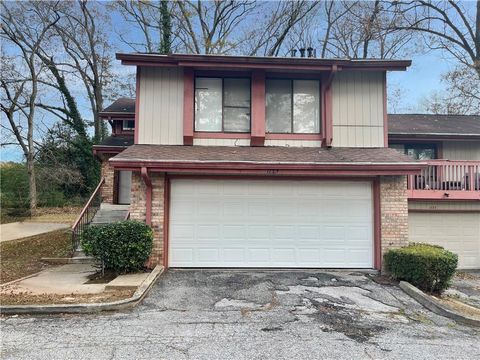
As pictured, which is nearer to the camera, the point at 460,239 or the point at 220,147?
the point at 220,147

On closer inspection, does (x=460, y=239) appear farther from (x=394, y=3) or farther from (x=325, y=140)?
(x=394, y=3)

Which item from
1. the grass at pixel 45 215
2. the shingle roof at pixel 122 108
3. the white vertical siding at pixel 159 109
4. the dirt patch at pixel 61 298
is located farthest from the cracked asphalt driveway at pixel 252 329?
the grass at pixel 45 215

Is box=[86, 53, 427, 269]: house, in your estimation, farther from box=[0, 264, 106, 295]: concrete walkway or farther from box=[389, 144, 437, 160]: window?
box=[389, 144, 437, 160]: window

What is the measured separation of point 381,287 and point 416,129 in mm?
9603

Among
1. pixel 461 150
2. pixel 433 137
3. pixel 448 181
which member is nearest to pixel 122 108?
pixel 433 137

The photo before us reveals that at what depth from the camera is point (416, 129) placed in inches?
590

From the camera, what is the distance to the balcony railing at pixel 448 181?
12156 millimetres

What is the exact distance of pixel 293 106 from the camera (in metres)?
10.2

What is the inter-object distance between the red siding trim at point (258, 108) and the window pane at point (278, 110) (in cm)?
32

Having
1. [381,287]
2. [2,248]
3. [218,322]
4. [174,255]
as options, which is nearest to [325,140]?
[381,287]

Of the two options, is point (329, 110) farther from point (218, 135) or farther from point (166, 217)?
point (166, 217)

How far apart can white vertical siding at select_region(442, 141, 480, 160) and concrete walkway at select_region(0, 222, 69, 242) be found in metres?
16.4

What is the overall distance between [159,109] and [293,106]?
12.3 feet

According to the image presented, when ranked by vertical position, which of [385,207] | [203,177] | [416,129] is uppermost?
[416,129]
